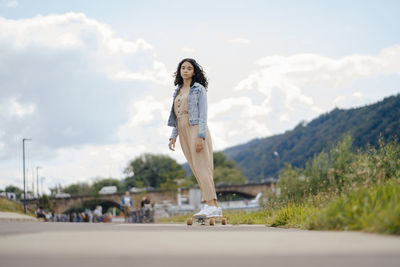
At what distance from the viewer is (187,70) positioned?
25.5 feet

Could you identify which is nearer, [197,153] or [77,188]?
[197,153]

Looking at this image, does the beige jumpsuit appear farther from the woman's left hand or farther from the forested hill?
the forested hill

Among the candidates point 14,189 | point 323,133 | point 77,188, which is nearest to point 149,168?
point 77,188

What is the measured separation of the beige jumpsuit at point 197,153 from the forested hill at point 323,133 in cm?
9196

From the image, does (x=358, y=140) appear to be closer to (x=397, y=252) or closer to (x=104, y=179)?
(x=104, y=179)

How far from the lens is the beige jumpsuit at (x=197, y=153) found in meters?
7.30

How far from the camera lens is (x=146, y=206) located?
58.0 ft

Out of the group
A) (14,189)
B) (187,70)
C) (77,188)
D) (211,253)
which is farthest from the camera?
(77,188)

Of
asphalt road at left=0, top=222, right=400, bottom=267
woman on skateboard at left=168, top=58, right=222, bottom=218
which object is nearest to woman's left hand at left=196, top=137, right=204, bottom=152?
woman on skateboard at left=168, top=58, right=222, bottom=218

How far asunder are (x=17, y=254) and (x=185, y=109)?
17.0 ft

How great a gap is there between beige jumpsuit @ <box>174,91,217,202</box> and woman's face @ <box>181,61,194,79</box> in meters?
0.33

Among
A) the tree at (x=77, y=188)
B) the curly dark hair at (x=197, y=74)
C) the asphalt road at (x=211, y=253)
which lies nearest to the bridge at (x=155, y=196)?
the tree at (x=77, y=188)

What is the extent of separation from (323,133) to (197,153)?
145620mm

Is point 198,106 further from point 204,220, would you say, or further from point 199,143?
point 204,220
